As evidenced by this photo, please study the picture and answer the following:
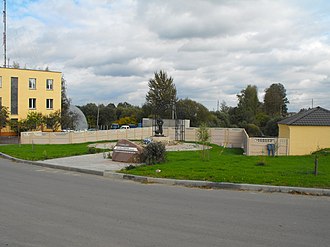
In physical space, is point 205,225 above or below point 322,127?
below

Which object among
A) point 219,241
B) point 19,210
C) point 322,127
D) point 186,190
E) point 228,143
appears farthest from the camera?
point 228,143

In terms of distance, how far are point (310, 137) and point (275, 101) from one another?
58.4 meters

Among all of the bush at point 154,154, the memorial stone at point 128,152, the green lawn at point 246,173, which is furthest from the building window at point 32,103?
the green lawn at point 246,173

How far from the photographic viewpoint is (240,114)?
226ft

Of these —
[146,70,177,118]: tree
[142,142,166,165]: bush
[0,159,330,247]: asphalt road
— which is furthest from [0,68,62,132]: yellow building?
[0,159,330,247]: asphalt road

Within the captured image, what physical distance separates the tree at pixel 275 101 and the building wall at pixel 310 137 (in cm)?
5650

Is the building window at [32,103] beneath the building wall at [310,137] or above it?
above

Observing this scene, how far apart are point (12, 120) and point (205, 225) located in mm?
48690

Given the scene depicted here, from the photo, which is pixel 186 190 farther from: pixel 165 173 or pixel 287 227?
pixel 287 227

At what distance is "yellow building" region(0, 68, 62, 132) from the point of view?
2082 inches

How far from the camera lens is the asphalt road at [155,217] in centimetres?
613

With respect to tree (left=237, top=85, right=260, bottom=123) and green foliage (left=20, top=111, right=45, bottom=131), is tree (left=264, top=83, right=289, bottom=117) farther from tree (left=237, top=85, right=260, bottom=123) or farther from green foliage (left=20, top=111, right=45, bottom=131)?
green foliage (left=20, top=111, right=45, bottom=131)

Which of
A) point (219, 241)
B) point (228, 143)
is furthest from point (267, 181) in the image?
point (228, 143)

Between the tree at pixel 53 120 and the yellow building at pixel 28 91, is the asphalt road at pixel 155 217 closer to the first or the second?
the tree at pixel 53 120
